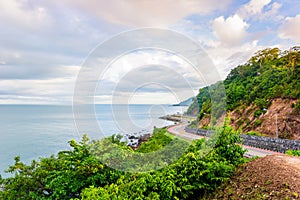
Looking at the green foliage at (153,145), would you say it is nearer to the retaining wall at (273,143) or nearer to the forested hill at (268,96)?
the retaining wall at (273,143)

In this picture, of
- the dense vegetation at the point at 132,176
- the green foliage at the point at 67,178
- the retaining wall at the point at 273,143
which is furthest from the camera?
the retaining wall at the point at 273,143

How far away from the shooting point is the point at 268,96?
114ft

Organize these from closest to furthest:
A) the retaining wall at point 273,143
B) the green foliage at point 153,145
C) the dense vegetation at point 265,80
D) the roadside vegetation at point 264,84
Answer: the green foliage at point 153,145 → the retaining wall at point 273,143 → the roadside vegetation at point 264,84 → the dense vegetation at point 265,80

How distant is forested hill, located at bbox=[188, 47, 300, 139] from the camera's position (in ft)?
95.9

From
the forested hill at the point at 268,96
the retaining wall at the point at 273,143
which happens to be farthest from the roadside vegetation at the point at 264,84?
the retaining wall at the point at 273,143

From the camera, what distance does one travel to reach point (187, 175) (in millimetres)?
9211

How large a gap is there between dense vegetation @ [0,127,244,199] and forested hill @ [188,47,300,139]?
13373 millimetres

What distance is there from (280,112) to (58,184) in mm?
28617

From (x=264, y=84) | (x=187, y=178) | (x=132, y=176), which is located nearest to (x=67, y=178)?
(x=132, y=176)

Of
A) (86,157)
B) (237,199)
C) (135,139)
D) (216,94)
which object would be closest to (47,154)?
(135,139)

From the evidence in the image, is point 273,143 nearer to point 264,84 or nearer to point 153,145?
point 153,145

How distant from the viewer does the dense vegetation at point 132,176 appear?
28.6ft

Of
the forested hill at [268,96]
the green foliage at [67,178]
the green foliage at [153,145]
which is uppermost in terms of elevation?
the forested hill at [268,96]

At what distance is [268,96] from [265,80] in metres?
4.87
